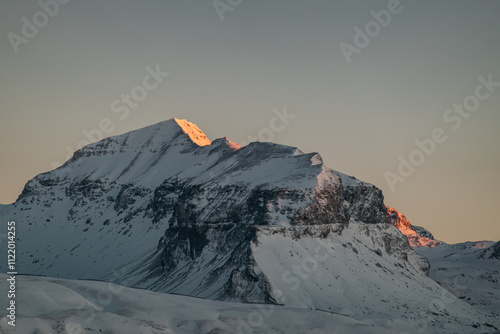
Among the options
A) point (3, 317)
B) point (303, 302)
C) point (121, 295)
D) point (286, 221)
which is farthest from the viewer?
point (286, 221)

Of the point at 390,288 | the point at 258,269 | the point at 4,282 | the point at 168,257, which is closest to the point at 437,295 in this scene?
the point at 390,288

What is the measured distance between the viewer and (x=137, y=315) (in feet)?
285

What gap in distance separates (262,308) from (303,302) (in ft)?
142

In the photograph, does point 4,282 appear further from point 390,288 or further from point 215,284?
point 390,288

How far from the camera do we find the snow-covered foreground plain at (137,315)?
261 ft

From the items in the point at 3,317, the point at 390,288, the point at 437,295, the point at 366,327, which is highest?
the point at 3,317

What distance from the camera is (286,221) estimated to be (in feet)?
559

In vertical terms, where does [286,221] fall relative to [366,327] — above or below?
above

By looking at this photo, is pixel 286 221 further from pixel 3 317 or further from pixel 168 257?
pixel 3 317

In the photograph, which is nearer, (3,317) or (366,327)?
(3,317)

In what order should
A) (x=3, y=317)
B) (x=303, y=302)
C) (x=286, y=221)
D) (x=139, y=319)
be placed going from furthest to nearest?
(x=286, y=221) → (x=303, y=302) → (x=139, y=319) → (x=3, y=317)

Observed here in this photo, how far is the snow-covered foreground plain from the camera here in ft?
261

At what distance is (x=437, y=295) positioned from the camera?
17712 centimetres

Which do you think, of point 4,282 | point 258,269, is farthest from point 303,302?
point 4,282
